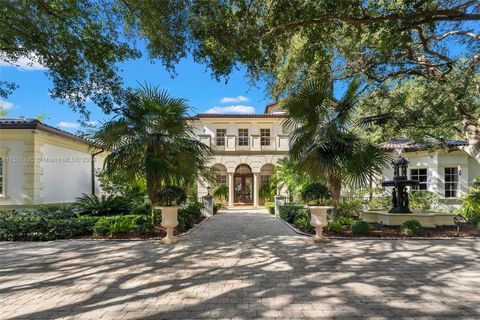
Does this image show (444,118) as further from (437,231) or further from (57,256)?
(57,256)

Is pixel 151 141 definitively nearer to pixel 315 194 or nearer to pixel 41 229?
pixel 41 229

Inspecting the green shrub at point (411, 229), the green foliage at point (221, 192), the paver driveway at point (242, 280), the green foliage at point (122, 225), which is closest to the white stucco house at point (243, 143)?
the green foliage at point (221, 192)

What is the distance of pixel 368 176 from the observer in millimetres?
9102

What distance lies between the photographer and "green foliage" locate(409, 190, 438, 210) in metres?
15.5

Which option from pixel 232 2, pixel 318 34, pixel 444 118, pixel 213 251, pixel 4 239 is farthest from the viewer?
pixel 444 118

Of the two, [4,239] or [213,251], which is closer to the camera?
[213,251]

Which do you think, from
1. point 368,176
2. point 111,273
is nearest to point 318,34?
point 368,176

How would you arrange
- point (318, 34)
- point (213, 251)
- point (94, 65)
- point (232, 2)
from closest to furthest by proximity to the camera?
1. point (232, 2)
2. point (318, 34)
3. point (213, 251)
4. point (94, 65)

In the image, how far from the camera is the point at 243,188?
2645cm

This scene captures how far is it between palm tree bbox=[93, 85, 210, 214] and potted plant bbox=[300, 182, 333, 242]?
12.4 feet

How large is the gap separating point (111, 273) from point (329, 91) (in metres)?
7.75

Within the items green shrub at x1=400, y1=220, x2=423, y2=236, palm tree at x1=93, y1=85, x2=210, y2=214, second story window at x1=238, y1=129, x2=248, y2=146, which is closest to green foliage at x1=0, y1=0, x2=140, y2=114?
palm tree at x1=93, y1=85, x2=210, y2=214

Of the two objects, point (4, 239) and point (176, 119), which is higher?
point (176, 119)

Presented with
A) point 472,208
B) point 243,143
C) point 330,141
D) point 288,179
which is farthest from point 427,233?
point 243,143
